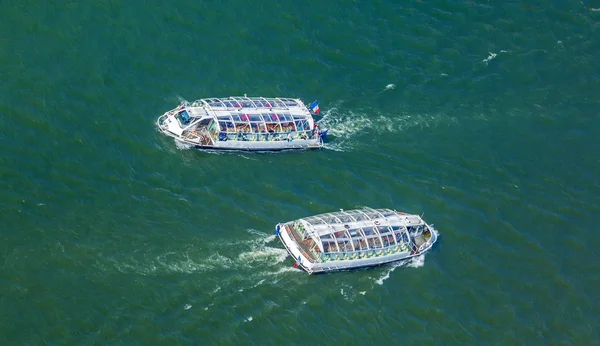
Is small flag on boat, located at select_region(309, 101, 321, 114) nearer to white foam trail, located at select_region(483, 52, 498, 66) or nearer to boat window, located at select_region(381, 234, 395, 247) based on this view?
boat window, located at select_region(381, 234, 395, 247)

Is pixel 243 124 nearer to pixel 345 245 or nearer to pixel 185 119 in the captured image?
pixel 185 119

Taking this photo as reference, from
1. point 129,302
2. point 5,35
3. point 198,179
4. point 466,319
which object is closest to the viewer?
point 129,302

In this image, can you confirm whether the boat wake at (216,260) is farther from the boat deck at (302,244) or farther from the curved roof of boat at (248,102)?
the curved roof of boat at (248,102)

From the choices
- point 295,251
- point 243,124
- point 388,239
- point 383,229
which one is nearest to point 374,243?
point 388,239

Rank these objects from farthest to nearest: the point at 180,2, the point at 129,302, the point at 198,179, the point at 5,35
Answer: the point at 180,2 → the point at 5,35 → the point at 198,179 → the point at 129,302

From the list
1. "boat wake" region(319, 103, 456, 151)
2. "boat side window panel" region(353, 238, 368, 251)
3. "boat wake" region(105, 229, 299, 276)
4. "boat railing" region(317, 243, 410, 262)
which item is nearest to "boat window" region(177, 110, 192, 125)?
"boat wake" region(319, 103, 456, 151)

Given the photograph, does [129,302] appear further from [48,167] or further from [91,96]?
[91,96]

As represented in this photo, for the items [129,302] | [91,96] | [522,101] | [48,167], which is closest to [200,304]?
[129,302]
